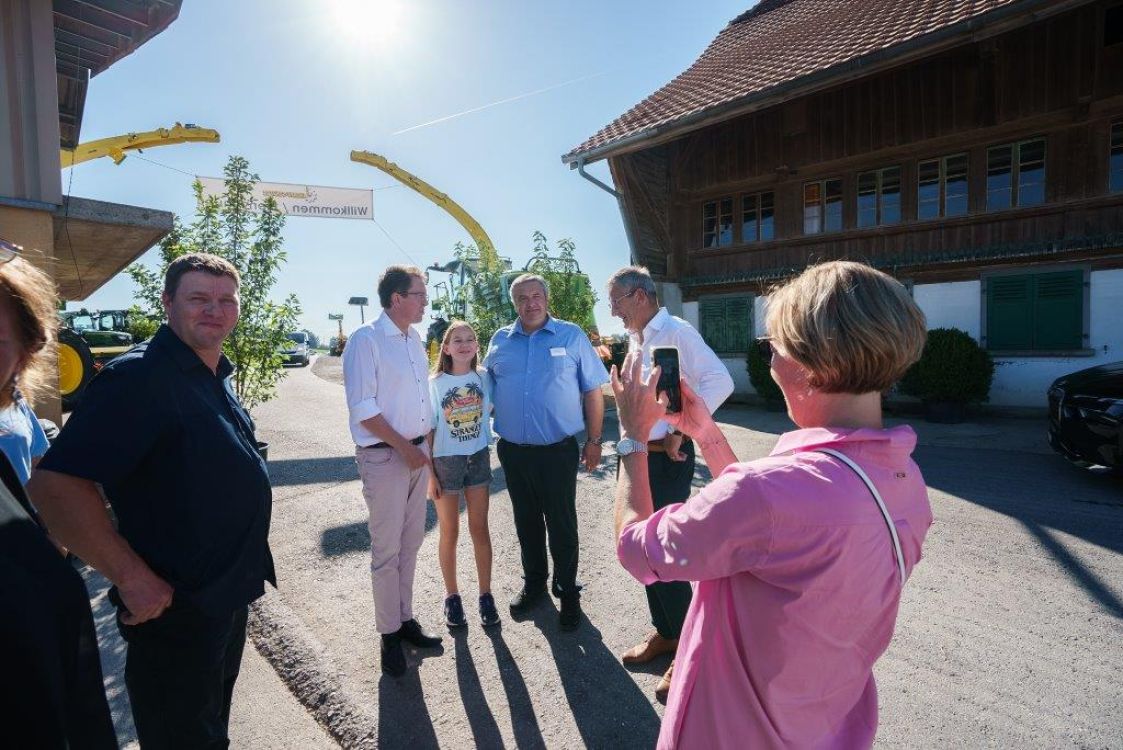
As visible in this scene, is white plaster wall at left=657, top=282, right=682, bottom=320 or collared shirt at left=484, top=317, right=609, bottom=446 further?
white plaster wall at left=657, top=282, right=682, bottom=320

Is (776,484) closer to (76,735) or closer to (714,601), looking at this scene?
(714,601)

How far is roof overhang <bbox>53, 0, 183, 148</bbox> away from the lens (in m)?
5.48

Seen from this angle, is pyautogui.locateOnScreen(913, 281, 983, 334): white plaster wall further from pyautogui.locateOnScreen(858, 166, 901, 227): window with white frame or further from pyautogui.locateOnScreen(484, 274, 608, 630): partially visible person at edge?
pyautogui.locateOnScreen(484, 274, 608, 630): partially visible person at edge

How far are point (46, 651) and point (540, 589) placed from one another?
293cm

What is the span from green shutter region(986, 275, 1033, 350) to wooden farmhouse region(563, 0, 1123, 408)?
0.02 m

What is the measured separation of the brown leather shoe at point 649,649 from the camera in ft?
9.37

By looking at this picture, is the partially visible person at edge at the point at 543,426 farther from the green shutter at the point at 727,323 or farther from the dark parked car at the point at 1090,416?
the green shutter at the point at 727,323

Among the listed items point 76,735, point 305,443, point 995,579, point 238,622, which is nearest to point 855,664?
point 76,735

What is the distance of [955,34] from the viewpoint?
795cm

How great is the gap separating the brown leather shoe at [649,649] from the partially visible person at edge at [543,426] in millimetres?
452

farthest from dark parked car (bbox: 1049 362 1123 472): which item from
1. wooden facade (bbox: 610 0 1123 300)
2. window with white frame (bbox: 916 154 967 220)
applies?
window with white frame (bbox: 916 154 967 220)

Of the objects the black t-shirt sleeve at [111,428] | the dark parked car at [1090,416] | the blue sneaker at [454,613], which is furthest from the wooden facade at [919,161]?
the black t-shirt sleeve at [111,428]

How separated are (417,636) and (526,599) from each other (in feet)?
2.34

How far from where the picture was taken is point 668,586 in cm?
281
